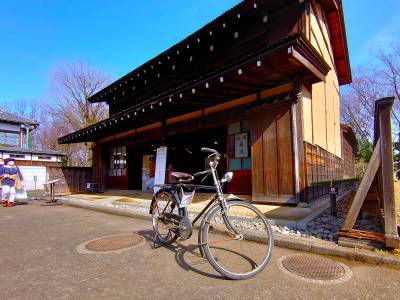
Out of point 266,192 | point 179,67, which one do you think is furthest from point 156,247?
point 179,67

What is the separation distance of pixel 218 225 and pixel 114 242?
210 centimetres

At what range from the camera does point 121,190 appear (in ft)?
45.1

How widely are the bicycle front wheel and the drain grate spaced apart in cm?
139

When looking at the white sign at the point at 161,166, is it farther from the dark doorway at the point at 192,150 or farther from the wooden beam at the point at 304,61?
the wooden beam at the point at 304,61

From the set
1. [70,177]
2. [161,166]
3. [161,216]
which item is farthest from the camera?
[70,177]

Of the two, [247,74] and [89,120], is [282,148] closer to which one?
[247,74]

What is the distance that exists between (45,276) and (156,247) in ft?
4.68

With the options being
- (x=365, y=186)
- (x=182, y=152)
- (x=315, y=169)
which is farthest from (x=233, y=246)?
(x=182, y=152)

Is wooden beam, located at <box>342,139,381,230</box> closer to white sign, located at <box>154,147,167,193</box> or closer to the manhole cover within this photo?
the manhole cover

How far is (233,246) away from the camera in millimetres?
3641

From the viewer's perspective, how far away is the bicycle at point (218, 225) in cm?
285

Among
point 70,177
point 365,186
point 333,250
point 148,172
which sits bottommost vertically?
point 333,250

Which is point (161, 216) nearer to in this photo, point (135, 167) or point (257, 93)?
point (257, 93)

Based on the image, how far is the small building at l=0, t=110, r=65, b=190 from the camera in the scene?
23.9m
